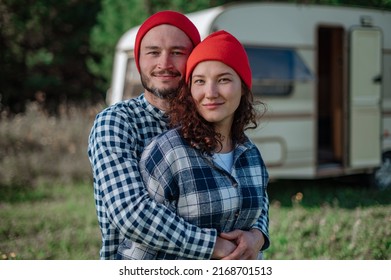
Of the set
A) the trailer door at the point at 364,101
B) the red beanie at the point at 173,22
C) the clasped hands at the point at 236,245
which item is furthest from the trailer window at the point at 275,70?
the clasped hands at the point at 236,245

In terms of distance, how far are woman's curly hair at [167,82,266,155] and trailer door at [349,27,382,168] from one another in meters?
3.50

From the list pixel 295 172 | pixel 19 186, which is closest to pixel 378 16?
pixel 295 172

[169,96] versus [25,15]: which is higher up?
[25,15]

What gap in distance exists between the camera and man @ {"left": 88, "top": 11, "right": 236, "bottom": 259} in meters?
1.48

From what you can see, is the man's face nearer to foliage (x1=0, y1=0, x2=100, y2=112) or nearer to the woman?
the woman

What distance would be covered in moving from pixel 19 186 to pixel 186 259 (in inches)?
142

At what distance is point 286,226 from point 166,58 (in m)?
2.23

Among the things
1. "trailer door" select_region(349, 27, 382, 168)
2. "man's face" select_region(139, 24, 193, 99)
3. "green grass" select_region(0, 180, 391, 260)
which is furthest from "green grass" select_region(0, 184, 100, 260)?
"trailer door" select_region(349, 27, 382, 168)

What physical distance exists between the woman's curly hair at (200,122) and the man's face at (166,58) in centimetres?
8

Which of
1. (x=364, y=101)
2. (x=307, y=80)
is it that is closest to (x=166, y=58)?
(x=307, y=80)

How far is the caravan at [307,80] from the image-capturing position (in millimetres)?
4574

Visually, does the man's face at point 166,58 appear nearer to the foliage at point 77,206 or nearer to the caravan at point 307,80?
the foliage at point 77,206
